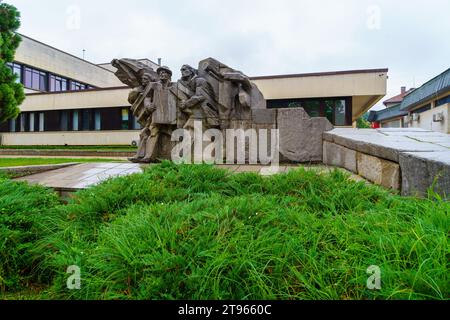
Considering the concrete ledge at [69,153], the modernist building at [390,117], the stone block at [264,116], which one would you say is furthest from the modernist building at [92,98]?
the stone block at [264,116]

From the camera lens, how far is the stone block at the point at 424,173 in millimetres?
2482

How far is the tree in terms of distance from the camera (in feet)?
43.1

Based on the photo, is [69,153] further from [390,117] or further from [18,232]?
[390,117]

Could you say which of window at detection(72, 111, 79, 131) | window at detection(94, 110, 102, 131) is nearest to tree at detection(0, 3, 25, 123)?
window at detection(94, 110, 102, 131)

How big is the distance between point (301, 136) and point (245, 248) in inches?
187

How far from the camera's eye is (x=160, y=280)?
174cm

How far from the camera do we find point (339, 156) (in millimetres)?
5562

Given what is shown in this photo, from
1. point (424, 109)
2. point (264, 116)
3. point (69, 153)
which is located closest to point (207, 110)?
point (264, 116)

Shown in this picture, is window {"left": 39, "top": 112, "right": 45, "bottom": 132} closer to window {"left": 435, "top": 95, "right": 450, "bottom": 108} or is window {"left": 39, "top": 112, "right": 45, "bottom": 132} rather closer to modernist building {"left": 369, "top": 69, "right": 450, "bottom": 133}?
modernist building {"left": 369, "top": 69, "right": 450, "bottom": 133}

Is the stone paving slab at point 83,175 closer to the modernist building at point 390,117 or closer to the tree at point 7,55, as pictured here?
the tree at point 7,55

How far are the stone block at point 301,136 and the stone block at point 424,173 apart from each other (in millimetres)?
3285

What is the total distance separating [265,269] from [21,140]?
2923 centimetres
